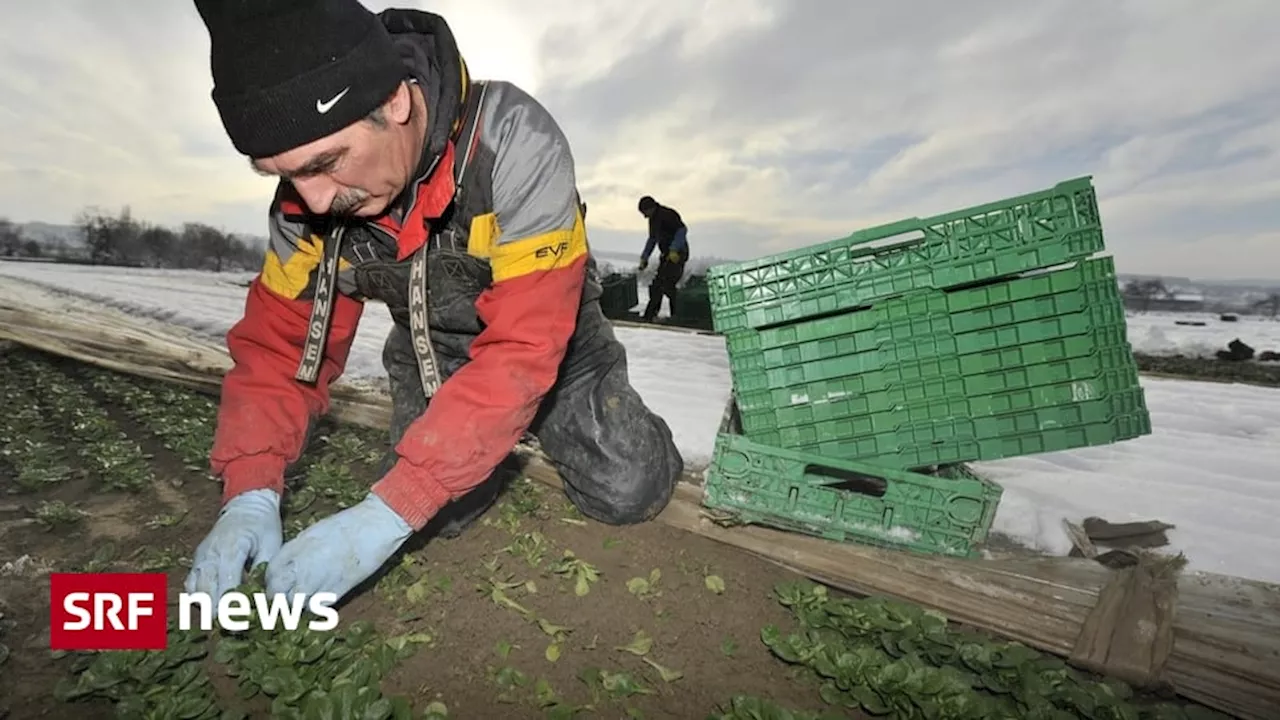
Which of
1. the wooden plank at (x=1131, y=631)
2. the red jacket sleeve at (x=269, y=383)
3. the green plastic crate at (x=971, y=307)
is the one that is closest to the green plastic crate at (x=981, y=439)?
the green plastic crate at (x=971, y=307)

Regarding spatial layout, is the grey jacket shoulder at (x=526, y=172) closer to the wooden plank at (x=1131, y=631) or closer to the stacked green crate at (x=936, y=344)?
the stacked green crate at (x=936, y=344)

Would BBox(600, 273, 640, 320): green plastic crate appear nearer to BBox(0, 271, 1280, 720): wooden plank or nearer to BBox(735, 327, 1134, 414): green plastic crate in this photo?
BBox(0, 271, 1280, 720): wooden plank

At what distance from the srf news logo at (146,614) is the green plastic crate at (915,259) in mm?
1835

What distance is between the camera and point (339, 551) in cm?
195

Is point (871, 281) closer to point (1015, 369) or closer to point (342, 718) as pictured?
point (1015, 369)

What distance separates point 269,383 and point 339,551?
0.98m

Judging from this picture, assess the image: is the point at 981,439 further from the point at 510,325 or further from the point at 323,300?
the point at 323,300

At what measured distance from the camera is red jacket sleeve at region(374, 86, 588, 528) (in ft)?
6.57

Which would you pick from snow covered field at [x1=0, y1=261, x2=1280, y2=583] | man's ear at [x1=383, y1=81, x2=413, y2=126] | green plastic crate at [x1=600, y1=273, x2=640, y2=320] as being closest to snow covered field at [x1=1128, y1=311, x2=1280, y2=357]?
snow covered field at [x1=0, y1=261, x2=1280, y2=583]

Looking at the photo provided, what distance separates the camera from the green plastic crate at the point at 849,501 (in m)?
2.52

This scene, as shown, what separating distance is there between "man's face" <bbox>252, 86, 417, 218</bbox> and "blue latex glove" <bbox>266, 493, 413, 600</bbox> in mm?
985

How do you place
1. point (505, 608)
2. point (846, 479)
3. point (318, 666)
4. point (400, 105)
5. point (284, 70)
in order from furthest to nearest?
point (846, 479) → point (505, 608) → point (400, 105) → point (318, 666) → point (284, 70)

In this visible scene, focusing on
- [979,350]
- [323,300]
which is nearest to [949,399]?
[979,350]

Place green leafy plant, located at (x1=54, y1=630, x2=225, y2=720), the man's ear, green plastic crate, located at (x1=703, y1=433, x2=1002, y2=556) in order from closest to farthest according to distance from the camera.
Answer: green leafy plant, located at (x1=54, y1=630, x2=225, y2=720) < the man's ear < green plastic crate, located at (x1=703, y1=433, x2=1002, y2=556)
